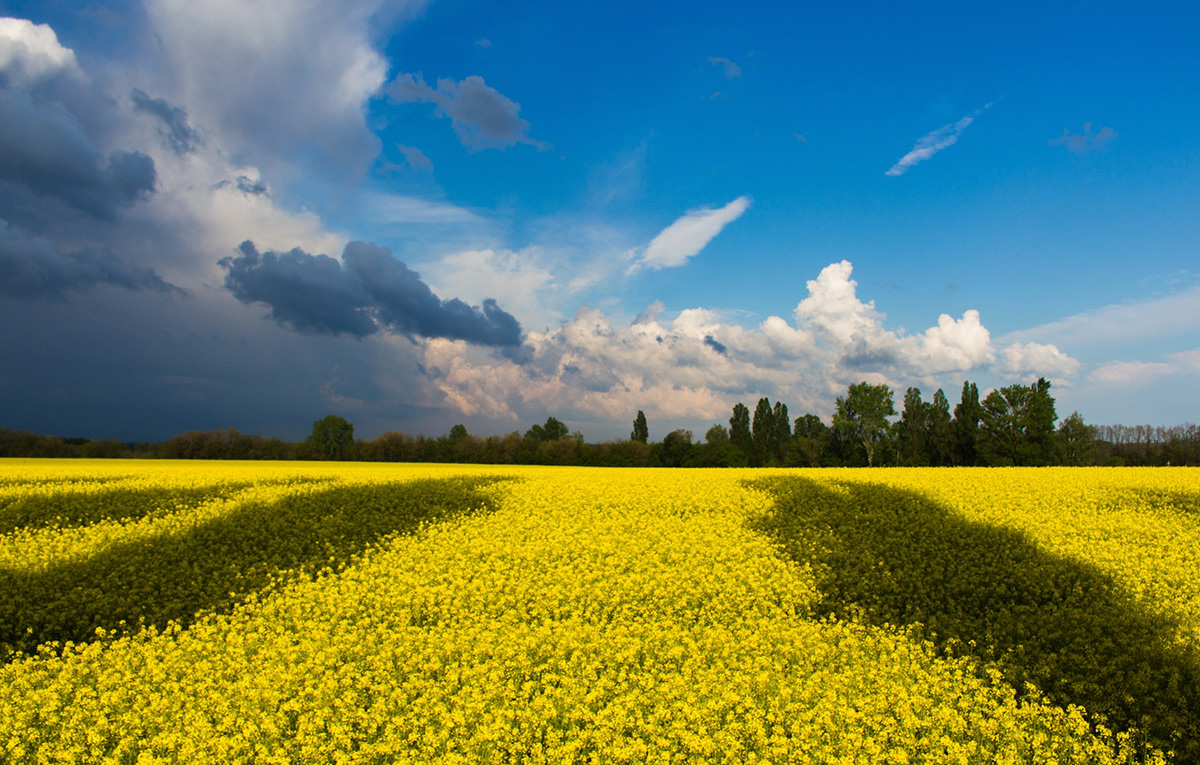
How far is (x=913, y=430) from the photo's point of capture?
295ft

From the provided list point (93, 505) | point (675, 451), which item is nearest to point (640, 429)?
point (675, 451)

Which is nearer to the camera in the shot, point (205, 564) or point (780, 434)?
point (205, 564)

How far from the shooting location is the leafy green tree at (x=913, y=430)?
3489 inches

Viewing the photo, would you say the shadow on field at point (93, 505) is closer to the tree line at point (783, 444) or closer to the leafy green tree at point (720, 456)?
the tree line at point (783, 444)

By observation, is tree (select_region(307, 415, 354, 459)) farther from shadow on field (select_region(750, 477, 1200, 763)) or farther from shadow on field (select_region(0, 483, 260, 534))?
shadow on field (select_region(750, 477, 1200, 763))

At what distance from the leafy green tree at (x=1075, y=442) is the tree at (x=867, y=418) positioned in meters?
21.3

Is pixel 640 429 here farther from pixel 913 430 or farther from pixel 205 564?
pixel 205 564

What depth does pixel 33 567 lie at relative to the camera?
18219 millimetres

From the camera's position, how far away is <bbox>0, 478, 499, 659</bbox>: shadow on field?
15.3 m

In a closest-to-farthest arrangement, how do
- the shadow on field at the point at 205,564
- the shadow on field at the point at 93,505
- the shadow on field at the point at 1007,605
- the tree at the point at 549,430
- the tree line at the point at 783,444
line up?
the shadow on field at the point at 1007,605 < the shadow on field at the point at 205,564 < the shadow on field at the point at 93,505 < the tree line at the point at 783,444 < the tree at the point at 549,430

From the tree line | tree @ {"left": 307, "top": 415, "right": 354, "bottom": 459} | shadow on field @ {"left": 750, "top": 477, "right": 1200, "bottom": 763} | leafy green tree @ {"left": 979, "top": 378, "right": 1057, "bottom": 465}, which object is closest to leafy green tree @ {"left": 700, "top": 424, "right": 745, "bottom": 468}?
the tree line

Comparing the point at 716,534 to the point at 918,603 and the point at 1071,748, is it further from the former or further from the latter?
the point at 1071,748

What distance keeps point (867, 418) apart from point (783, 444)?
13.2 meters

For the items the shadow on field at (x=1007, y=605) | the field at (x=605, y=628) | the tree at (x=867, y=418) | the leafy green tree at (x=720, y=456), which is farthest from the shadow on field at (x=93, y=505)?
the tree at (x=867, y=418)
